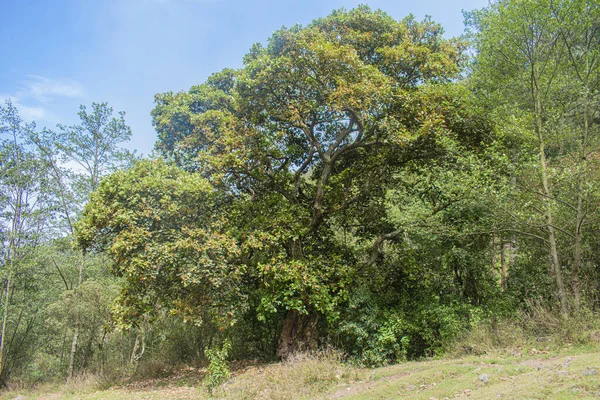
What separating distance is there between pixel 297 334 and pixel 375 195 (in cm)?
532

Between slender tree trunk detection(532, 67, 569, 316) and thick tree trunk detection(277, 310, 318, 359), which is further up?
slender tree trunk detection(532, 67, 569, 316)

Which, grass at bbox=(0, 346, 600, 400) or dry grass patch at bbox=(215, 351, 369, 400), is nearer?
grass at bbox=(0, 346, 600, 400)

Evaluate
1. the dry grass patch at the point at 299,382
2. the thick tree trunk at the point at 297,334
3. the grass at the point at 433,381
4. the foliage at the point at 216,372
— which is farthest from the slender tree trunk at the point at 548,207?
the foliage at the point at 216,372

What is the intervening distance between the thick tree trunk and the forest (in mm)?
45

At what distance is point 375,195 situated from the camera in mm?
13453

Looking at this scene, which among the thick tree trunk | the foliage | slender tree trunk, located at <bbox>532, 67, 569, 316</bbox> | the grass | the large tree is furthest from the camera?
the thick tree trunk

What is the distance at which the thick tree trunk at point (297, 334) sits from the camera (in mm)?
11883

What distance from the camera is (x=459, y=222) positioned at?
10.7 m

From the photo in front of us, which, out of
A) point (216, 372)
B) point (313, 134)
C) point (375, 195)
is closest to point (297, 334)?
point (216, 372)

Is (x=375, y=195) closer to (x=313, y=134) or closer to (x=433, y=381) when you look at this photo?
(x=313, y=134)

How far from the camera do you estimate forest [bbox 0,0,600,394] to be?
31.6ft

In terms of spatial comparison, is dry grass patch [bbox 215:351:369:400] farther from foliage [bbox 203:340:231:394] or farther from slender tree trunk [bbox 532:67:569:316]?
slender tree trunk [bbox 532:67:569:316]

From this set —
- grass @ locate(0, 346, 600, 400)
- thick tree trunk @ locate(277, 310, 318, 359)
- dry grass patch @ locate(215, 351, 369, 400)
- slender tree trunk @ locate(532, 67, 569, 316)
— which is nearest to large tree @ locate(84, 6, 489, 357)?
thick tree trunk @ locate(277, 310, 318, 359)

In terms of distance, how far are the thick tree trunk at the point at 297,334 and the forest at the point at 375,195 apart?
0.04 metres
